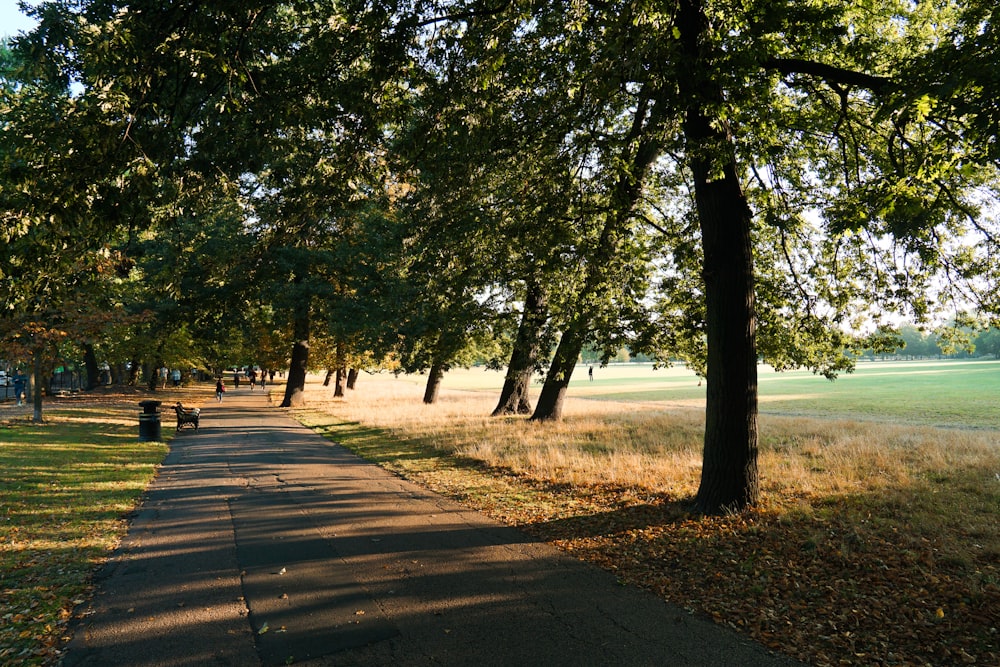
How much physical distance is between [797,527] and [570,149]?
20.3 ft

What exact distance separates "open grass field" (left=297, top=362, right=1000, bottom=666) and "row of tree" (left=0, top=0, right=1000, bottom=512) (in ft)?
4.24

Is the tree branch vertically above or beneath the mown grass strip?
above

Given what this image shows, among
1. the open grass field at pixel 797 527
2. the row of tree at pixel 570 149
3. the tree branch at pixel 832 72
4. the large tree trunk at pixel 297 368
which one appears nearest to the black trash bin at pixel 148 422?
the open grass field at pixel 797 527

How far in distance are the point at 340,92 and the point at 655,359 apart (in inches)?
379

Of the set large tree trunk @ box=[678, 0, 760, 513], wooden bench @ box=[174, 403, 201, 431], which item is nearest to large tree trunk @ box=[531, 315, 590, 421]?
large tree trunk @ box=[678, 0, 760, 513]

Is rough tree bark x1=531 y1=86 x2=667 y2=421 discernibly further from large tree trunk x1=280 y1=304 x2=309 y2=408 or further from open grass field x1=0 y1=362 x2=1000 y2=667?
large tree trunk x1=280 y1=304 x2=309 y2=408

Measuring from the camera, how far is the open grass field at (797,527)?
4.83 meters

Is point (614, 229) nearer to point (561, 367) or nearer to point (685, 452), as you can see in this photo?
point (561, 367)

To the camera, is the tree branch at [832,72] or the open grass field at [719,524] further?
the tree branch at [832,72]

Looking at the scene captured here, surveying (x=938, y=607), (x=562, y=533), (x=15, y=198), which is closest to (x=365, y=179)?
(x=15, y=198)

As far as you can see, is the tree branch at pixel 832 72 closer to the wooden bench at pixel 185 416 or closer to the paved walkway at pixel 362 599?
the paved walkway at pixel 362 599

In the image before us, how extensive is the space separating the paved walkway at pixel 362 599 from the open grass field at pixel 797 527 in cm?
63

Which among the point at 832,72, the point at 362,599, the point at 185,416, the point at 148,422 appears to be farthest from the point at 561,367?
the point at 185,416

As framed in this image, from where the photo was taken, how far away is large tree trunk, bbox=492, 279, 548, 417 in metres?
13.0
